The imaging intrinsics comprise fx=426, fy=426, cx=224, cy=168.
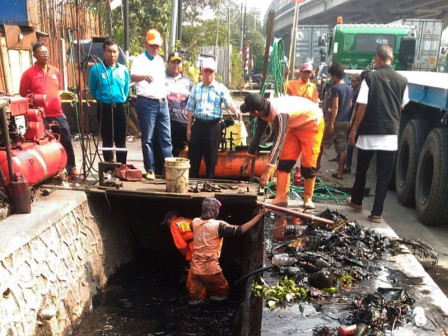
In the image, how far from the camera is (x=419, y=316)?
299cm

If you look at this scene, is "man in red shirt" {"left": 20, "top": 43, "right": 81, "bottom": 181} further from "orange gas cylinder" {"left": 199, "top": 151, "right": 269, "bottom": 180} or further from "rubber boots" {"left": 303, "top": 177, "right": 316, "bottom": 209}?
"rubber boots" {"left": 303, "top": 177, "right": 316, "bottom": 209}

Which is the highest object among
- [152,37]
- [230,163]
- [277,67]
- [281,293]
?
[152,37]

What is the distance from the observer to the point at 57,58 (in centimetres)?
1059

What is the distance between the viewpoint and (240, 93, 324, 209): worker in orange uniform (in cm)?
447

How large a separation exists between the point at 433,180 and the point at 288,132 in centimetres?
217

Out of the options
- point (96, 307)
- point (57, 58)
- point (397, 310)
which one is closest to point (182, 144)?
point (96, 307)

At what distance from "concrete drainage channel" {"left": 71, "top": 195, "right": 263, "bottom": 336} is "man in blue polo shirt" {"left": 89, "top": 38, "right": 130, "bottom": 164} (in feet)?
3.05

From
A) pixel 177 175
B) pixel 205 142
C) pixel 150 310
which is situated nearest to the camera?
pixel 150 310

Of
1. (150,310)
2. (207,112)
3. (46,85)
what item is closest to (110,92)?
(46,85)

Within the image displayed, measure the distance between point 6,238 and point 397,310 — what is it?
119 inches

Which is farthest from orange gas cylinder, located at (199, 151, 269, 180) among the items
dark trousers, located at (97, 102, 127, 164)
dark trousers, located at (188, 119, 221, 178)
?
dark trousers, located at (97, 102, 127, 164)

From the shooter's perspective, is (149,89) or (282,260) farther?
(149,89)

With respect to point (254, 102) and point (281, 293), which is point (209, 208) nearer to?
point (254, 102)

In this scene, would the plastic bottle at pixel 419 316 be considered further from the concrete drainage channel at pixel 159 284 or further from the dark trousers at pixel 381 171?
the dark trousers at pixel 381 171
